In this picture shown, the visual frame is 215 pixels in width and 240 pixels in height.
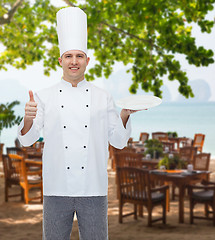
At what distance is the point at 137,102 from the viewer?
6.36 feet

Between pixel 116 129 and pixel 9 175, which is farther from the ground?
pixel 116 129

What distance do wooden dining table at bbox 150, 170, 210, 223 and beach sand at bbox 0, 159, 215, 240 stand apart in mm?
266

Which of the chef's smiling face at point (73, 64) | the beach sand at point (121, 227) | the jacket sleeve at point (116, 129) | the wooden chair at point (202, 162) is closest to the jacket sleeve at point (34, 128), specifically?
the chef's smiling face at point (73, 64)

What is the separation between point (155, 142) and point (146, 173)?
262cm

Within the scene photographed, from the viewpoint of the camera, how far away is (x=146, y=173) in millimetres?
5336

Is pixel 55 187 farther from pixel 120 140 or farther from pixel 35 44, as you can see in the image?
pixel 35 44

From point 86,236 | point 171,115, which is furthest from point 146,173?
point 171,115

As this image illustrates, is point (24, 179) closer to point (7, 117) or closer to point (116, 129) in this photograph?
point (7, 117)

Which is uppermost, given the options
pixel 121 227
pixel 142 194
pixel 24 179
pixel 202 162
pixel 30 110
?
pixel 30 110

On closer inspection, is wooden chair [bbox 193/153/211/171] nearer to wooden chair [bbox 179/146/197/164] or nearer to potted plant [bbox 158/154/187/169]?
potted plant [bbox 158/154/187/169]

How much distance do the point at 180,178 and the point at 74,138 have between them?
3845 mm

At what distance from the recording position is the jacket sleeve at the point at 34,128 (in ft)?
6.44

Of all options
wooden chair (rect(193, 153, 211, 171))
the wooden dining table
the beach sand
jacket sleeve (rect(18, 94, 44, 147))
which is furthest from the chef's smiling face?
wooden chair (rect(193, 153, 211, 171))

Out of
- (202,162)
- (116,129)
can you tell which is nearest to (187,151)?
(202,162)
